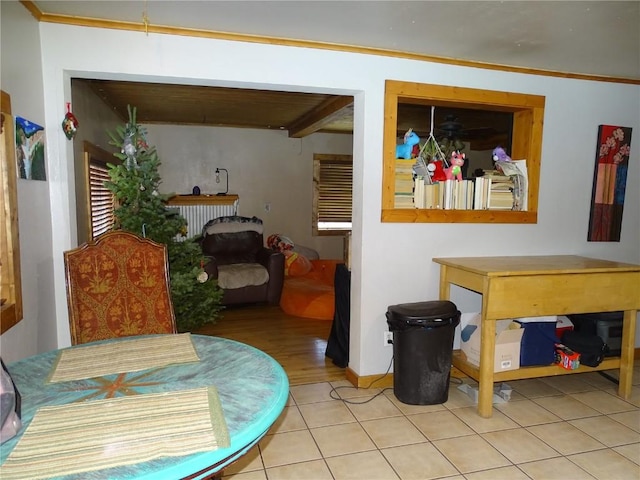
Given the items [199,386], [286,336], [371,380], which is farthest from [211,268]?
[199,386]

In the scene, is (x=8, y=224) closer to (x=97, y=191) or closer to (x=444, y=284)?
(x=97, y=191)

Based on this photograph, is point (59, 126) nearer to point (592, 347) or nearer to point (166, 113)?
point (166, 113)

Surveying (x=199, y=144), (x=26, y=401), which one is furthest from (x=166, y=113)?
(x=26, y=401)

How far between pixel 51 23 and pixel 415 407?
313 cm

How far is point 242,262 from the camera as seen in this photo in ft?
18.2

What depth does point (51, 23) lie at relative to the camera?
7.70 ft

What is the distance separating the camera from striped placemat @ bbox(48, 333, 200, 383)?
1.50m

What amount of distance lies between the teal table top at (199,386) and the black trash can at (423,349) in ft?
4.46

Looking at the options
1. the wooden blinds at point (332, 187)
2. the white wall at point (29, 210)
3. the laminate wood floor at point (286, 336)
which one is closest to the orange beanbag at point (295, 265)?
the laminate wood floor at point (286, 336)

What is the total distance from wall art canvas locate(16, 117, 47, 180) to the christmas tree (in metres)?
0.92

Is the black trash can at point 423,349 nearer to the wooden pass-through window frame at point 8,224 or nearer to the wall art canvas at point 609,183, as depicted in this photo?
the wall art canvas at point 609,183

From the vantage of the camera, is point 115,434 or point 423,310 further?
point 423,310

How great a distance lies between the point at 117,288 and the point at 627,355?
332cm

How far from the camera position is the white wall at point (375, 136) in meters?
2.44
